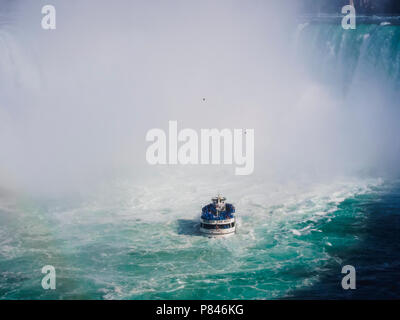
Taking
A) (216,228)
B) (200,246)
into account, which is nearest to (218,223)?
(216,228)

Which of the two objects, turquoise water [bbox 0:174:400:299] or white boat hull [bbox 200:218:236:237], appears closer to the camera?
turquoise water [bbox 0:174:400:299]

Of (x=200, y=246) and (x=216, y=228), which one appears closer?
(x=200, y=246)

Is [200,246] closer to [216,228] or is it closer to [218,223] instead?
[216,228]

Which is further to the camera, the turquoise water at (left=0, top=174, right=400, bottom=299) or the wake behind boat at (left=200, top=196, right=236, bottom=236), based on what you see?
the wake behind boat at (left=200, top=196, right=236, bottom=236)

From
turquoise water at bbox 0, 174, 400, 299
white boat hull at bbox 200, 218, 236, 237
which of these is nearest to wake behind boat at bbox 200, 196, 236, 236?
white boat hull at bbox 200, 218, 236, 237

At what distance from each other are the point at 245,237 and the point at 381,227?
Result: 1481 cm

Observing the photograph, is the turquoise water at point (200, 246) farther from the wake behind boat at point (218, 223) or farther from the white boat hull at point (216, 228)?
the wake behind boat at point (218, 223)

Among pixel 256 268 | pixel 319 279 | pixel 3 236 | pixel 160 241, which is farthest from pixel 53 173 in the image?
pixel 319 279

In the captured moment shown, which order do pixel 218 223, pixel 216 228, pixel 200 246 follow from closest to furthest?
pixel 200 246
pixel 218 223
pixel 216 228

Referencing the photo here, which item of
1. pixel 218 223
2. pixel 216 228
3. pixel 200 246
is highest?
pixel 218 223

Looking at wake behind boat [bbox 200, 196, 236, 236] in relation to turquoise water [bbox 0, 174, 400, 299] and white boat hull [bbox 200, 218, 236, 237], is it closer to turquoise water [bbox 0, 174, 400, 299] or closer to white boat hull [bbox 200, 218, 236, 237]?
white boat hull [bbox 200, 218, 236, 237]

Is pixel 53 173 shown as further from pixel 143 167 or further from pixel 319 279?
pixel 319 279

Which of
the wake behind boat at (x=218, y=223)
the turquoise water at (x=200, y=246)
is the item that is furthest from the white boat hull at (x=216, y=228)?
the turquoise water at (x=200, y=246)

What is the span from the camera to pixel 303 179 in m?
69.9
